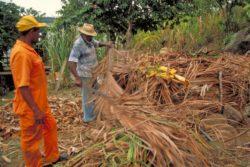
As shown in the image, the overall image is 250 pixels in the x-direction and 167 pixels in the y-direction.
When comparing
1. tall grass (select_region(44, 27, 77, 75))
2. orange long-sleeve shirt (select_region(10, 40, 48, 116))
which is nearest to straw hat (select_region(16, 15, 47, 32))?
orange long-sleeve shirt (select_region(10, 40, 48, 116))

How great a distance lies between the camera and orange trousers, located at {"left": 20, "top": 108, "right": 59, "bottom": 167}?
4.41 meters

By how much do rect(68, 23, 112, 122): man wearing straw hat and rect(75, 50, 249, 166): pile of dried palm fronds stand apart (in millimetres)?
184

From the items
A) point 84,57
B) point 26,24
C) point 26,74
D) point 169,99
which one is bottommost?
point 169,99

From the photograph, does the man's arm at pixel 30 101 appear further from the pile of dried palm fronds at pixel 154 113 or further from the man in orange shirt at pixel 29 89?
the pile of dried palm fronds at pixel 154 113

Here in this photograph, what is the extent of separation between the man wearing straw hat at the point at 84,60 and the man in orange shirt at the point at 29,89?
4.97 feet

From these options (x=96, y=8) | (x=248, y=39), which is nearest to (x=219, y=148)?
(x=248, y=39)

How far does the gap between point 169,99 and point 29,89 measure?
258cm

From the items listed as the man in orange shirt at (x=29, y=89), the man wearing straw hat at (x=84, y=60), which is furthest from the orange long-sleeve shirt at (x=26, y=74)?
the man wearing straw hat at (x=84, y=60)

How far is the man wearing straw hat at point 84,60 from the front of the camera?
6.04 metres

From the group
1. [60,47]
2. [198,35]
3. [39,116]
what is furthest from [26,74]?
[198,35]

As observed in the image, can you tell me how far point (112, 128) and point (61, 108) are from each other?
10.2ft

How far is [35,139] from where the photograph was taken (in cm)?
452

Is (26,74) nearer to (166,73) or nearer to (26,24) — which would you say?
(26,24)

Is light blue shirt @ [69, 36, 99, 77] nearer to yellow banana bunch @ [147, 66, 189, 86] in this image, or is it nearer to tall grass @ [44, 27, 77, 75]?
yellow banana bunch @ [147, 66, 189, 86]
